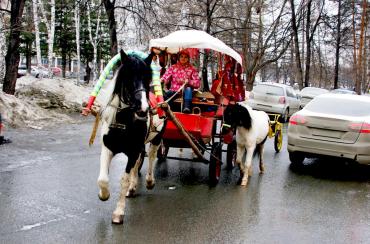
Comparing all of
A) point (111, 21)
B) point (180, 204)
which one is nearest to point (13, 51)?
point (111, 21)

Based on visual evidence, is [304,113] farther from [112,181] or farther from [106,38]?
[106,38]

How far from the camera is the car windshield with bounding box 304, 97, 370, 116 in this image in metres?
11.2

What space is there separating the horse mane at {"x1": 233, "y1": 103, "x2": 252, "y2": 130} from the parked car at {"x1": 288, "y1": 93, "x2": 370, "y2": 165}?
2038mm

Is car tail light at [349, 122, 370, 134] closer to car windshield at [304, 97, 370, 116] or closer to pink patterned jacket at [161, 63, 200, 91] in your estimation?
car windshield at [304, 97, 370, 116]

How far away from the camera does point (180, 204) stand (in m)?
7.75

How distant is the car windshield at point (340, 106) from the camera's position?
36.6 ft

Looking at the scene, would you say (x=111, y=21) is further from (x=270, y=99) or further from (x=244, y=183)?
(x=244, y=183)


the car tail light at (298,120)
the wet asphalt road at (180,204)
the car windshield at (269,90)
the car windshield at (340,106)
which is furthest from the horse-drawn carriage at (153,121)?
the car windshield at (269,90)

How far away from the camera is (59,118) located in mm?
17344

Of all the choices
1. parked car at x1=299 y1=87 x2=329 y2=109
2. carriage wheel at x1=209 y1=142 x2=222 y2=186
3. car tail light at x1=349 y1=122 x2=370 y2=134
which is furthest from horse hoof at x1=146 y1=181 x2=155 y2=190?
parked car at x1=299 y1=87 x2=329 y2=109

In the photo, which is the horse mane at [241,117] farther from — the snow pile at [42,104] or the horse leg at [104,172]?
the snow pile at [42,104]

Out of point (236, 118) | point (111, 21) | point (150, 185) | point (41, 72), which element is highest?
point (111, 21)

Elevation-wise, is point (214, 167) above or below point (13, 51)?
below

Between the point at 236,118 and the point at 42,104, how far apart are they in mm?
10510
